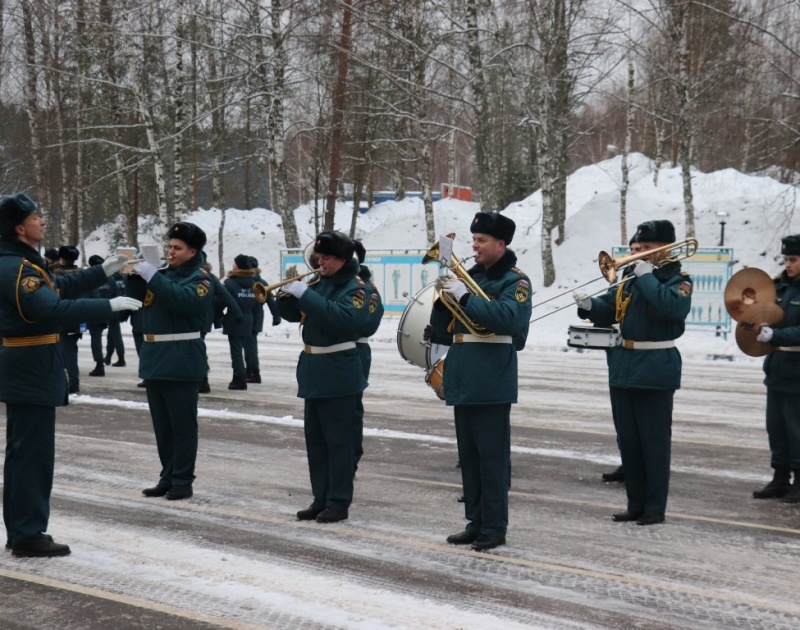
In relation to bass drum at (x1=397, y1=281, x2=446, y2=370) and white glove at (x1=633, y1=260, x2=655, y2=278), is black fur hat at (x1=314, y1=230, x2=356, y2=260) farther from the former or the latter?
bass drum at (x1=397, y1=281, x2=446, y2=370)

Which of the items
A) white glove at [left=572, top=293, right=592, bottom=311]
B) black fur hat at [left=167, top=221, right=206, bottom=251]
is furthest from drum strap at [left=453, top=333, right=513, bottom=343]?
black fur hat at [left=167, top=221, right=206, bottom=251]

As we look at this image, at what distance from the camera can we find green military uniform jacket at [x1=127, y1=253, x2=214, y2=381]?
8.07 meters

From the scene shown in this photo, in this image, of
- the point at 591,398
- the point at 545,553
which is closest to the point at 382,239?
the point at 591,398

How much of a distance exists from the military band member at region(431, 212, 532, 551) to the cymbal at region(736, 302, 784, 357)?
268cm

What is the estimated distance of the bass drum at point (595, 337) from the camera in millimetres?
8055

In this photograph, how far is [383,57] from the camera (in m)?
34.2

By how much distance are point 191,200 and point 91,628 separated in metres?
59.4

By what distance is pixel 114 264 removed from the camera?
275 inches

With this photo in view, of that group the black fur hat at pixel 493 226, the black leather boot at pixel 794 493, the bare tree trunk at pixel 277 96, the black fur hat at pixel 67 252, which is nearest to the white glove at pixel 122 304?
the black fur hat at pixel 493 226

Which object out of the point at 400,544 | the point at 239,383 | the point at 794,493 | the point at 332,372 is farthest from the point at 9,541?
the point at 239,383

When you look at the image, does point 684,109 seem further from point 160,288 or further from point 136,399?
point 160,288

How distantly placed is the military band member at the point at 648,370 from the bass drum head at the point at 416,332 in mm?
2573

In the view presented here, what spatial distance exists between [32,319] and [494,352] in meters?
2.99

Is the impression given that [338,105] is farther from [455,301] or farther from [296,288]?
[455,301]
